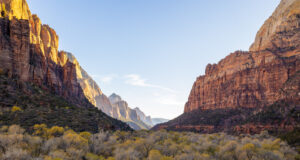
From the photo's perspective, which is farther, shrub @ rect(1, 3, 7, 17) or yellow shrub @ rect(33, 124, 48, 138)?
shrub @ rect(1, 3, 7, 17)

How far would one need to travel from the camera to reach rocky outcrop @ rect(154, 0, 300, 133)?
57.8 m

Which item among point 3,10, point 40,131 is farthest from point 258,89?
point 3,10

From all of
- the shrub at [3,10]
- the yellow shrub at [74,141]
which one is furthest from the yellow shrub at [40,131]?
the shrub at [3,10]

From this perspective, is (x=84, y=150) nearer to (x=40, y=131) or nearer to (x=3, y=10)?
(x=40, y=131)

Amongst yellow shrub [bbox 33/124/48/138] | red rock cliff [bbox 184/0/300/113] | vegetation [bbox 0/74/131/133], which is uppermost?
red rock cliff [bbox 184/0/300/113]

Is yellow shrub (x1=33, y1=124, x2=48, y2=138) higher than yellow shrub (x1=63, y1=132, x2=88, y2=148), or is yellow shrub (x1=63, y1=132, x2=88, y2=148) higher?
yellow shrub (x1=33, y1=124, x2=48, y2=138)

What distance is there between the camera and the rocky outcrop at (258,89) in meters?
57.8

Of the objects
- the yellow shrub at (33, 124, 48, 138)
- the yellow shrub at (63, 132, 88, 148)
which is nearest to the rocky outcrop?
the yellow shrub at (63, 132, 88, 148)

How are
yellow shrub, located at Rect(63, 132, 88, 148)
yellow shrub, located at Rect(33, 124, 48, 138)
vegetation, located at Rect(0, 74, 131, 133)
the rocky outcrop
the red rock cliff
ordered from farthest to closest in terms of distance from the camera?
the red rock cliff, the rocky outcrop, vegetation, located at Rect(0, 74, 131, 133), yellow shrub, located at Rect(33, 124, 48, 138), yellow shrub, located at Rect(63, 132, 88, 148)

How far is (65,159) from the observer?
12.5 m

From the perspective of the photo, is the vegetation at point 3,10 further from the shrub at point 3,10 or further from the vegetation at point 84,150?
the vegetation at point 84,150

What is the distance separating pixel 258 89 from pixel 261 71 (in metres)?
9.98

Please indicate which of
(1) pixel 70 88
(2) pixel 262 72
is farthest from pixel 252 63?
(1) pixel 70 88

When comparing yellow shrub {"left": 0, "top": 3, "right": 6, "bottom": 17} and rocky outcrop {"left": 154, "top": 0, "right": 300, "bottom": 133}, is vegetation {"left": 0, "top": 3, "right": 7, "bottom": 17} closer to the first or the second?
yellow shrub {"left": 0, "top": 3, "right": 6, "bottom": 17}
